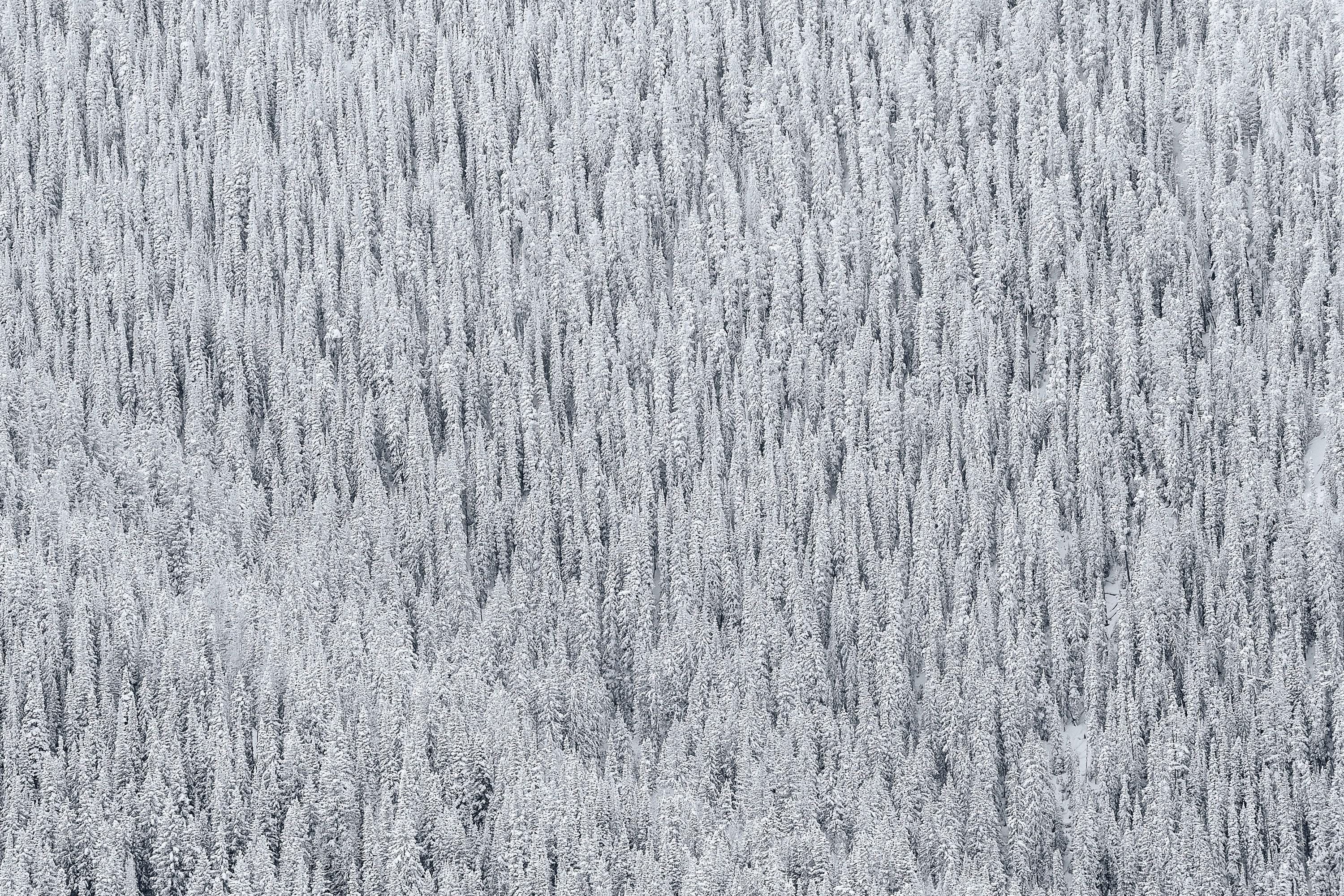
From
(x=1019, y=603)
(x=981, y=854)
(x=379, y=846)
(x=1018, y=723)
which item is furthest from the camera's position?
(x=1019, y=603)

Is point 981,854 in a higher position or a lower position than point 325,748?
lower

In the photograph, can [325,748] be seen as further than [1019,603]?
No

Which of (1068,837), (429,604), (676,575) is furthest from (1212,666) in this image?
(429,604)

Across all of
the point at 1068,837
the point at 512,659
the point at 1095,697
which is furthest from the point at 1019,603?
the point at 512,659

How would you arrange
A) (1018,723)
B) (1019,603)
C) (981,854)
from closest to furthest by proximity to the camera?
1. (981,854)
2. (1018,723)
3. (1019,603)

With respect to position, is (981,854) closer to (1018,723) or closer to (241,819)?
(1018,723)

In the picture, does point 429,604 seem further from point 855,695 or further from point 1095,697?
point 1095,697

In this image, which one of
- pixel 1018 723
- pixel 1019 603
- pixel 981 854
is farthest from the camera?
pixel 1019 603

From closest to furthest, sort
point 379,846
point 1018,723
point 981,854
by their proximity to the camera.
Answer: point 379,846, point 981,854, point 1018,723

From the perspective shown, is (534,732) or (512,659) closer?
(534,732)
